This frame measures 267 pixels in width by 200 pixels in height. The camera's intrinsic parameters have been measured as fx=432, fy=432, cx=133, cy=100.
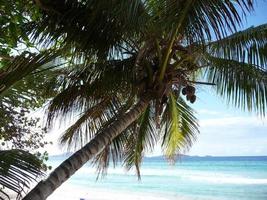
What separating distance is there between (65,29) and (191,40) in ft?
5.13

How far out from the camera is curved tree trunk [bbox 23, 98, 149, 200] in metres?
3.72

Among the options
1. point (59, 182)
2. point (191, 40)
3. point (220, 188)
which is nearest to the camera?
point (59, 182)

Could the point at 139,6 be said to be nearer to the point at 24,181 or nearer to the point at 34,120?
the point at 24,181

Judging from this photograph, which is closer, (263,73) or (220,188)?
(263,73)

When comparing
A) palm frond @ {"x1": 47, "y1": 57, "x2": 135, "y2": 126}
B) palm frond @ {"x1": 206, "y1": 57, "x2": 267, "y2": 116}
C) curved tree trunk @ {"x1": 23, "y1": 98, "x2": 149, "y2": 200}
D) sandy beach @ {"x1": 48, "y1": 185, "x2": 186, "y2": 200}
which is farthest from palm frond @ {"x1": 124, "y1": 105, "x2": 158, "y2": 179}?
sandy beach @ {"x1": 48, "y1": 185, "x2": 186, "y2": 200}

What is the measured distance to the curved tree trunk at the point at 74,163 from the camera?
3.72 metres

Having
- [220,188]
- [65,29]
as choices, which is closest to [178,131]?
[65,29]

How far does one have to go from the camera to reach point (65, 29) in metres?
5.13

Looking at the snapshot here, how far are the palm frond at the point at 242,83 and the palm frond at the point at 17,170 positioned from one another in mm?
4106

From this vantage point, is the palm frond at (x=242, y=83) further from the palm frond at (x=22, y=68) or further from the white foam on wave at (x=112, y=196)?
the white foam on wave at (x=112, y=196)

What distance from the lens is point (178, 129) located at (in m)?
8.22

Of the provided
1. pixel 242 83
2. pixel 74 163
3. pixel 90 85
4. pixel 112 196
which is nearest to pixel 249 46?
pixel 242 83

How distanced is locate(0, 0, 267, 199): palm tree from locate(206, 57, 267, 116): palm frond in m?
0.01

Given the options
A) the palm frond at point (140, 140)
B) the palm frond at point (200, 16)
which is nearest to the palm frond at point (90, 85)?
the palm frond at point (140, 140)
